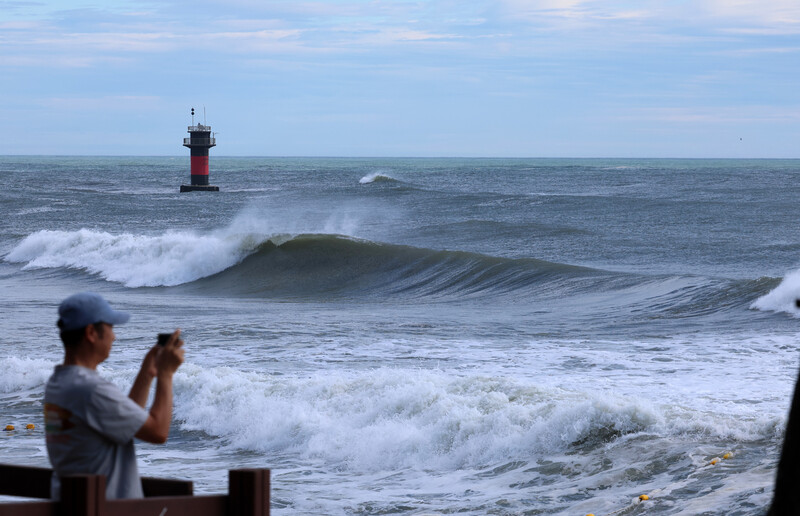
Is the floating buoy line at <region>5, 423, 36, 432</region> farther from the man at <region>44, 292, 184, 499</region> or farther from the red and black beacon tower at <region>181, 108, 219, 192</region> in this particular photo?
the red and black beacon tower at <region>181, 108, 219, 192</region>

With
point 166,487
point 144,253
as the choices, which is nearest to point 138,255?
→ point 144,253

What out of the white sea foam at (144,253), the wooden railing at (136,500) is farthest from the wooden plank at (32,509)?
the white sea foam at (144,253)

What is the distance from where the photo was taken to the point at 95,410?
3.03 m

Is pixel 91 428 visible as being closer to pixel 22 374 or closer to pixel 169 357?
pixel 169 357

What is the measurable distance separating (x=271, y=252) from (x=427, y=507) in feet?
76.0

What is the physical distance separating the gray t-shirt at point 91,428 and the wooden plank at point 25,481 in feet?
0.89

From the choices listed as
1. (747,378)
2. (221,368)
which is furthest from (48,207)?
(747,378)

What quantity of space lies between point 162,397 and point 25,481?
0.74 meters

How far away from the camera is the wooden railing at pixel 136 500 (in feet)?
9.49

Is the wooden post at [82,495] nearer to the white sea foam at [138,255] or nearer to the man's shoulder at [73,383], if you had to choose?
the man's shoulder at [73,383]

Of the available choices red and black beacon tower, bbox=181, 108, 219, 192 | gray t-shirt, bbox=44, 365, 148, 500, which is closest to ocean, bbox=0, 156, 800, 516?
gray t-shirt, bbox=44, 365, 148, 500

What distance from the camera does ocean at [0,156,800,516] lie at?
308 inches

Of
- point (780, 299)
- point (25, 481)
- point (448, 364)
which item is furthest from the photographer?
point (780, 299)

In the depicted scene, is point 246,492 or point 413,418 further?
point 413,418
